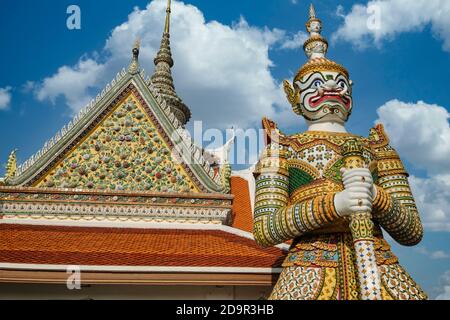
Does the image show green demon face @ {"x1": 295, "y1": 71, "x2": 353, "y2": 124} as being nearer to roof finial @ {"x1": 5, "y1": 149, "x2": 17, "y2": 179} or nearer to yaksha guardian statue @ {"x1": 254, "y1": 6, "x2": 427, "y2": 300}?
yaksha guardian statue @ {"x1": 254, "y1": 6, "x2": 427, "y2": 300}

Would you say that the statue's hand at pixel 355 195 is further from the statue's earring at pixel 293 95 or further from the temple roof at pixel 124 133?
the temple roof at pixel 124 133

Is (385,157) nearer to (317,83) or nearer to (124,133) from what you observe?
(317,83)

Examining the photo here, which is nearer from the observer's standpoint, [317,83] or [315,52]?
[317,83]

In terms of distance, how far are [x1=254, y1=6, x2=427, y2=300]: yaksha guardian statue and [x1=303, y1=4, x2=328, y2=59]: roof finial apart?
0.98ft

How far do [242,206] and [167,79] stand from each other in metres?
8.47

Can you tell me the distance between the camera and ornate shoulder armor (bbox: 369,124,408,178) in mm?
3844

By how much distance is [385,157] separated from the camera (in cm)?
389

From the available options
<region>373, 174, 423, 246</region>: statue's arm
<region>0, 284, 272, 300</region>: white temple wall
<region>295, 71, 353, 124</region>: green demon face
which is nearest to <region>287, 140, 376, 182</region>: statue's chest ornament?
<region>373, 174, 423, 246</region>: statue's arm

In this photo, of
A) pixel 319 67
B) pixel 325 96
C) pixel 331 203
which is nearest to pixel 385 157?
pixel 325 96

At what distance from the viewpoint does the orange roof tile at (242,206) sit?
25.5ft

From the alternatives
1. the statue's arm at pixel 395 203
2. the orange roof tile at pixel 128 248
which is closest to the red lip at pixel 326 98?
the statue's arm at pixel 395 203

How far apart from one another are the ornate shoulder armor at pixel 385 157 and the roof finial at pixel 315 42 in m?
1.18

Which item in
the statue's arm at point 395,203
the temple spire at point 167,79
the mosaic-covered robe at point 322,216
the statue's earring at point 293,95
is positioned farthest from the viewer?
the temple spire at point 167,79

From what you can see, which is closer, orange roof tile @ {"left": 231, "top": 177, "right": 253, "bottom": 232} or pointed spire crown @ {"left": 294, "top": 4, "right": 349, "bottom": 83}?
pointed spire crown @ {"left": 294, "top": 4, "right": 349, "bottom": 83}
